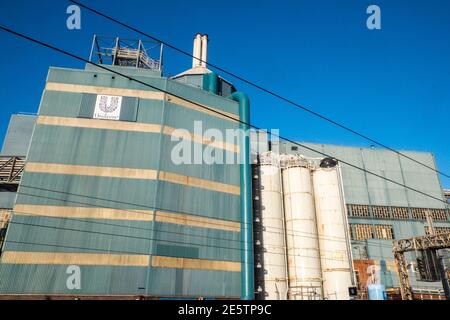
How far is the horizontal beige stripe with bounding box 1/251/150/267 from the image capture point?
22672mm

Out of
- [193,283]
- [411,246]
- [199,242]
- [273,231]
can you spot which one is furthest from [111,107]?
[411,246]

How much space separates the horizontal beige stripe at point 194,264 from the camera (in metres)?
25.2

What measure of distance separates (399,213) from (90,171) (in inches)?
1769

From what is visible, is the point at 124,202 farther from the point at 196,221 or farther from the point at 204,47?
the point at 204,47

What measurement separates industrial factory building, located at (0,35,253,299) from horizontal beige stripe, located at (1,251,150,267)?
2.9 inches

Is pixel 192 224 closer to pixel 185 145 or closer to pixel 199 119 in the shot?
pixel 185 145

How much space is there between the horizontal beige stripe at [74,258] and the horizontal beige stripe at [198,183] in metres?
7.09

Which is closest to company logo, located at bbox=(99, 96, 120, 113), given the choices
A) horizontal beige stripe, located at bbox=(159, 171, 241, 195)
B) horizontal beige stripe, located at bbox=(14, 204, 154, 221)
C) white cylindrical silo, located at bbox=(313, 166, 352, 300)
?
horizontal beige stripe, located at bbox=(159, 171, 241, 195)

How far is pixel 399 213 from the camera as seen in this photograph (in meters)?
47.8

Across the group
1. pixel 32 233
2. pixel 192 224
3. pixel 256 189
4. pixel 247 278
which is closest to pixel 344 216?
pixel 256 189

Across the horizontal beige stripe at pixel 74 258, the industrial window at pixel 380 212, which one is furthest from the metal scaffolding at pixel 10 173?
the industrial window at pixel 380 212

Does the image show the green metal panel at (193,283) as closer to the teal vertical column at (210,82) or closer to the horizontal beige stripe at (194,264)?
the horizontal beige stripe at (194,264)

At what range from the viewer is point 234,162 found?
3244 cm

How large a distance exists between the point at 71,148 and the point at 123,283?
489 inches
